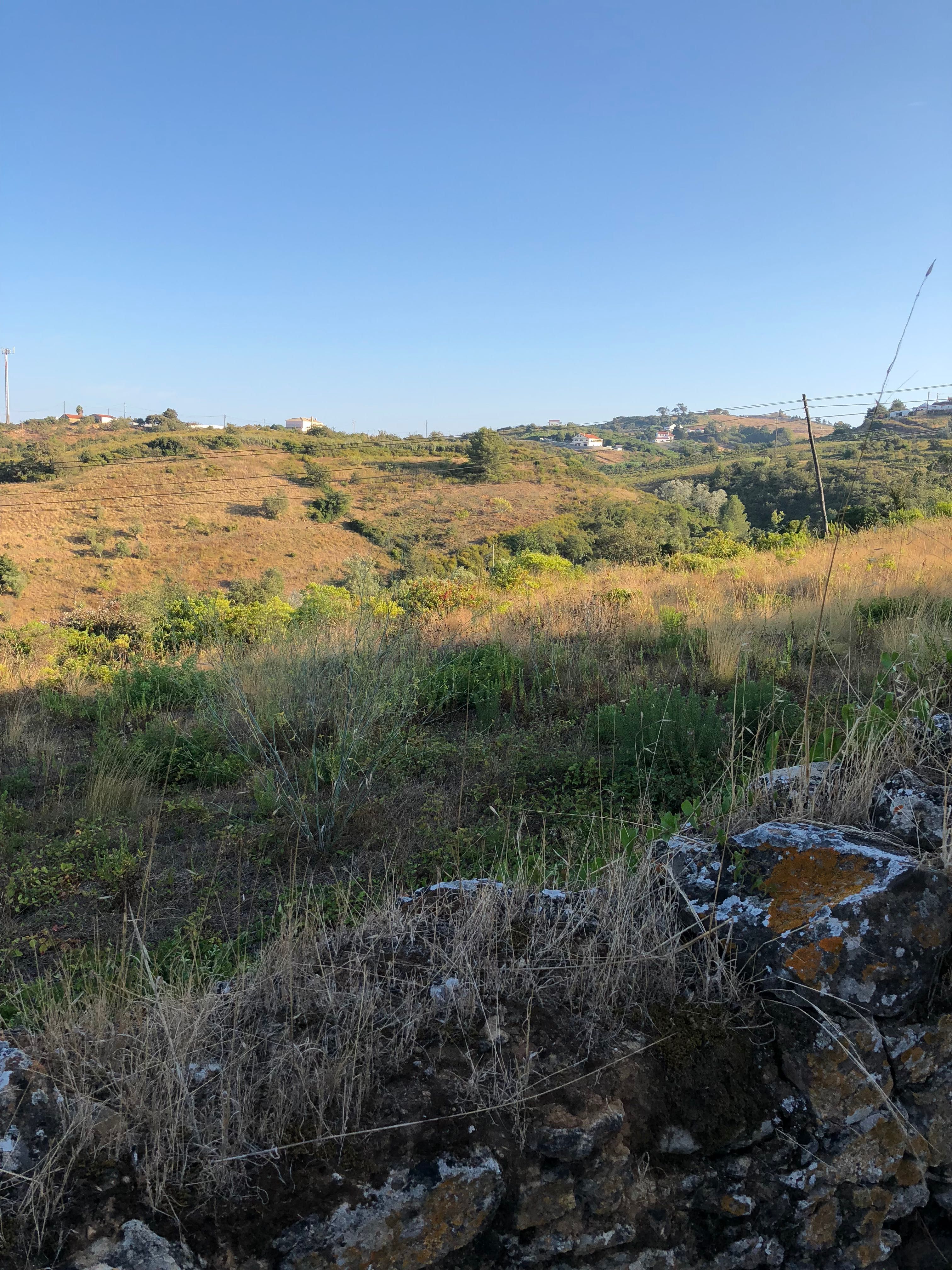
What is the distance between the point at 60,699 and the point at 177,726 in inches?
66.9

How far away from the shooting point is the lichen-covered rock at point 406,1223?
133cm

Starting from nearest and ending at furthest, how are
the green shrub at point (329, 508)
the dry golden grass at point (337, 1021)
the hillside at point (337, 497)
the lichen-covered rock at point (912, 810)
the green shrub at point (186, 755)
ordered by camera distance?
the dry golden grass at point (337, 1021) < the lichen-covered rock at point (912, 810) < the green shrub at point (186, 755) < the hillside at point (337, 497) < the green shrub at point (329, 508)

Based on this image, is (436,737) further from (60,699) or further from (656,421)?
(656,421)

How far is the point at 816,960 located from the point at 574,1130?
0.75 meters

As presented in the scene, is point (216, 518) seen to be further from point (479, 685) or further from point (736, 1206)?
point (736, 1206)

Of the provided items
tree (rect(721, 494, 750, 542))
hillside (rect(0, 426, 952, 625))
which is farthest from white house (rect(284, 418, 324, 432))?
tree (rect(721, 494, 750, 542))

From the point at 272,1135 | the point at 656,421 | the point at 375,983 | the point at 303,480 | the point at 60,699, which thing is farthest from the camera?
the point at 656,421

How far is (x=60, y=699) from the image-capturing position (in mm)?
6609

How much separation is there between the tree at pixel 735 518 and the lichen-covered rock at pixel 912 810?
115 ft

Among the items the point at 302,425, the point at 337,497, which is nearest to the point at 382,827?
the point at 337,497

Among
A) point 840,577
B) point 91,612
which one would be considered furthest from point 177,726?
point 91,612

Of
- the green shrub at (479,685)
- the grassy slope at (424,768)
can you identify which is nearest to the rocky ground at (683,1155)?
the grassy slope at (424,768)

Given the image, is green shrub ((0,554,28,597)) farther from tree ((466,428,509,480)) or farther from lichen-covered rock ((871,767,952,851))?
tree ((466,428,509,480))

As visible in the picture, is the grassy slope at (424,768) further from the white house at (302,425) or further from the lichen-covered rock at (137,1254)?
the white house at (302,425)
